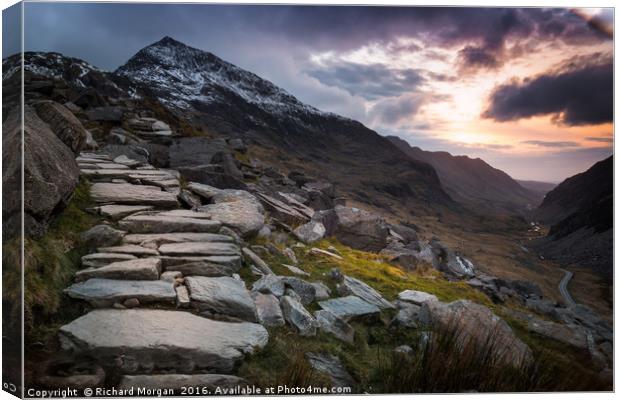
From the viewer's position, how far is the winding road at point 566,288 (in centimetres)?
694

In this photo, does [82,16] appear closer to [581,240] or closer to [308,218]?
[308,218]

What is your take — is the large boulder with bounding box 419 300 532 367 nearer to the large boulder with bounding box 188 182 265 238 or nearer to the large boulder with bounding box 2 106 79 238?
the large boulder with bounding box 188 182 265 238

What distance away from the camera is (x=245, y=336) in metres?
4.16

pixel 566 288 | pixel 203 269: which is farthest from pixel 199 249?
pixel 566 288

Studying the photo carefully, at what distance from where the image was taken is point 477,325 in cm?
552

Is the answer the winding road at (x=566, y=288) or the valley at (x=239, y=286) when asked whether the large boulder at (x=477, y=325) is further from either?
the winding road at (x=566, y=288)

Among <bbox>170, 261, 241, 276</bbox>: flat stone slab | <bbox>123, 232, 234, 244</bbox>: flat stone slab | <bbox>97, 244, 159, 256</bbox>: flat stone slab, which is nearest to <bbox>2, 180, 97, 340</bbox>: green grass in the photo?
<bbox>97, 244, 159, 256</bbox>: flat stone slab

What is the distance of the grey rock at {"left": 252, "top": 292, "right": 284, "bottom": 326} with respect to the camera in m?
4.64

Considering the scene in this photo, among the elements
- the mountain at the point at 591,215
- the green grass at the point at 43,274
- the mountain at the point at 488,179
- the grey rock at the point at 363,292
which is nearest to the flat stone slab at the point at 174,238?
the green grass at the point at 43,274

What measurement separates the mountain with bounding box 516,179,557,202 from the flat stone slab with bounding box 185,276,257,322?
5.79 m

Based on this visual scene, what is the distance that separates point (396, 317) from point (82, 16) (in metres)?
5.90

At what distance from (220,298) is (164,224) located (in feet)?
5.86

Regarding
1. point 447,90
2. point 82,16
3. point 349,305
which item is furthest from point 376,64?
point 82,16

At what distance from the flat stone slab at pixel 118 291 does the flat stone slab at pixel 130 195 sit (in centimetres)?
222
